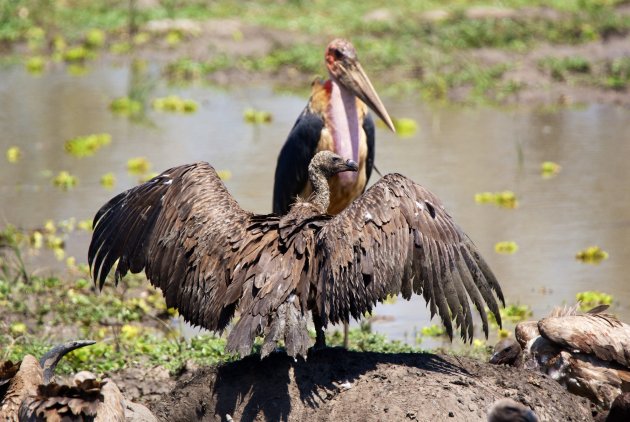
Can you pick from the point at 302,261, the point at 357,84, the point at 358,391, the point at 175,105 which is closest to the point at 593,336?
the point at 358,391

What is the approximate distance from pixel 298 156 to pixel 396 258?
2251mm

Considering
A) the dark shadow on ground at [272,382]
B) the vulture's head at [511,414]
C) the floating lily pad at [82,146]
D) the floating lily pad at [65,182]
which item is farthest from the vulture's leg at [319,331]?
the floating lily pad at [82,146]

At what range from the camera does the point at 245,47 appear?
601 inches

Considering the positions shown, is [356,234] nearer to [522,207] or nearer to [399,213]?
[399,213]

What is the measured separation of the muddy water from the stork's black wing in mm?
931

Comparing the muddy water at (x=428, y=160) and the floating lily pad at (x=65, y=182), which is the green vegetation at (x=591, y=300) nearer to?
the muddy water at (x=428, y=160)

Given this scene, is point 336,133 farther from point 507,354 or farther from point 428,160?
point 428,160

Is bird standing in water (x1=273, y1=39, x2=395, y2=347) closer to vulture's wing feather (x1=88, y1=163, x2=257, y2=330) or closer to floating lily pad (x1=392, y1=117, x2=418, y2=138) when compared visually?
vulture's wing feather (x1=88, y1=163, x2=257, y2=330)

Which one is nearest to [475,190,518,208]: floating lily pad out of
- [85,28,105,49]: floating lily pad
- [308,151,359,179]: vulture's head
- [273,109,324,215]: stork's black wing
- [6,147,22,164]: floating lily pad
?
[273,109,324,215]: stork's black wing

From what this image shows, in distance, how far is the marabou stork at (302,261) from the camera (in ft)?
15.8

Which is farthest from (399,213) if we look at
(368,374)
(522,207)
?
(522,207)

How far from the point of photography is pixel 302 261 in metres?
4.93

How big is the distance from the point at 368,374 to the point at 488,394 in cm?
52

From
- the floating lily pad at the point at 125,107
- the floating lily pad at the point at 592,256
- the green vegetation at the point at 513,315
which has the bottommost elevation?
the green vegetation at the point at 513,315
